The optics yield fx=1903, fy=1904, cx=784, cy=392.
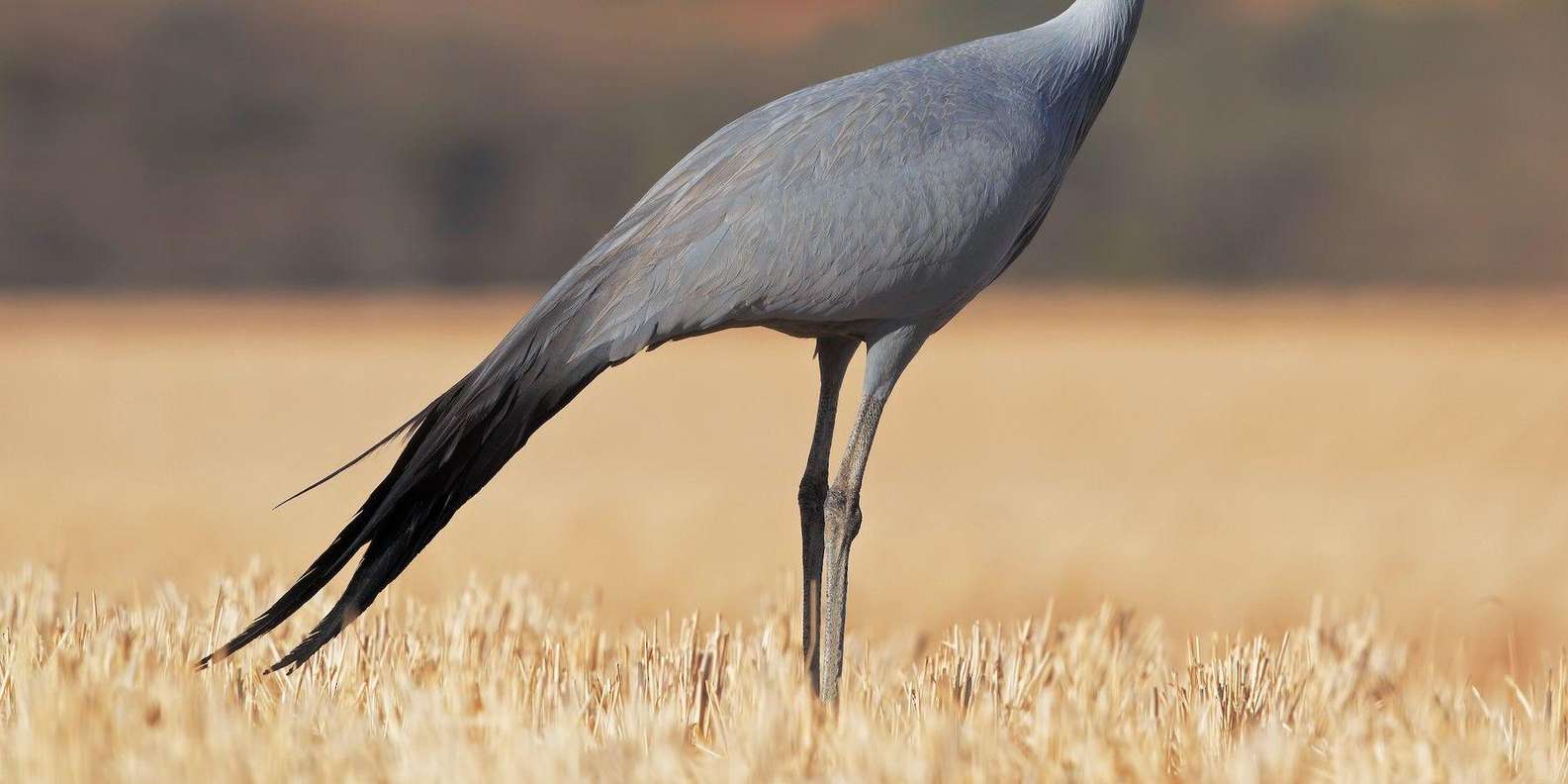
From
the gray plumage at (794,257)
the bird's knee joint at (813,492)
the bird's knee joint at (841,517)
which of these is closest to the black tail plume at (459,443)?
the gray plumage at (794,257)

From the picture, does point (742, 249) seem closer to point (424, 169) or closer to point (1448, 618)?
point (1448, 618)

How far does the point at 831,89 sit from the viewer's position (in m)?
5.28

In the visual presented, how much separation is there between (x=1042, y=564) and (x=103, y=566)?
15.5 ft

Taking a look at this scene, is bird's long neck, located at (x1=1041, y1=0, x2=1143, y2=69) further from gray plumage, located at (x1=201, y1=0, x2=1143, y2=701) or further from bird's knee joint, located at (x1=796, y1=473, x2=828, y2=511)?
bird's knee joint, located at (x1=796, y1=473, x2=828, y2=511)

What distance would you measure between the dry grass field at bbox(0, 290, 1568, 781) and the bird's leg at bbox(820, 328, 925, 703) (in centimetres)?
15

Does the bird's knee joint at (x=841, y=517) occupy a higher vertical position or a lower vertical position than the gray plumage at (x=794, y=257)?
lower

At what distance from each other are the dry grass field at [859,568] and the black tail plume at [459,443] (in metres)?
0.34

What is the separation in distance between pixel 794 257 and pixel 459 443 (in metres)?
0.99

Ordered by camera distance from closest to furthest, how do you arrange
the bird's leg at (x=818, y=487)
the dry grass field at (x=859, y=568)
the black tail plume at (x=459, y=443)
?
the dry grass field at (x=859, y=568) → the black tail plume at (x=459, y=443) → the bird's leg at (x=818, y=487)

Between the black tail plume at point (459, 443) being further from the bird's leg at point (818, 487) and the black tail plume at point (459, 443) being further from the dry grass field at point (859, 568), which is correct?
the bird's leg at point (818, 487)

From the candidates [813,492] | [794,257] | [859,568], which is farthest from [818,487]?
[859,568]

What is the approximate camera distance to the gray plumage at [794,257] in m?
4.84

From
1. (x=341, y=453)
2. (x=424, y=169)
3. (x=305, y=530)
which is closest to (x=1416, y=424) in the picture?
(x=341, y=453)

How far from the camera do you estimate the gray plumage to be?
4.84 meters
